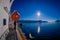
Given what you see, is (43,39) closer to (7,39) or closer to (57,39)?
(57,39)

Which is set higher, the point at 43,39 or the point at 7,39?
the point at 7,39

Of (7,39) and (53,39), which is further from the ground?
(7,39)

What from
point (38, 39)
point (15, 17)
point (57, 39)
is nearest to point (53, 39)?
point (57, 39)

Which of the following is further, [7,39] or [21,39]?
[21,39]

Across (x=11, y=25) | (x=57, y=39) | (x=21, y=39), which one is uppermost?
(x=11, y=25)

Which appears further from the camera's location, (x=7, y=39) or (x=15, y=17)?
(x=7, y=39)

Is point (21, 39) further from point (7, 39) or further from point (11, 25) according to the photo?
point (11, 25)


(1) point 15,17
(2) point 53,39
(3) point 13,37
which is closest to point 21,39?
(3) point 13,37

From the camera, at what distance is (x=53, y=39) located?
1283cm

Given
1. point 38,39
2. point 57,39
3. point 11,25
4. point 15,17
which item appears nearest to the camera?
point 15,17

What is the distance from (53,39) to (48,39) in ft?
2.79

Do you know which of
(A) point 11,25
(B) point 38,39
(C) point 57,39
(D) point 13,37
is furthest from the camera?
(C) point 57,39

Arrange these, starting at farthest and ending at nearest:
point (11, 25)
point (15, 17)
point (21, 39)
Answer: point (11, 25) → point (21, 39) → point (15, 17)

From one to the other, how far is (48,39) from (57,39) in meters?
1.42
